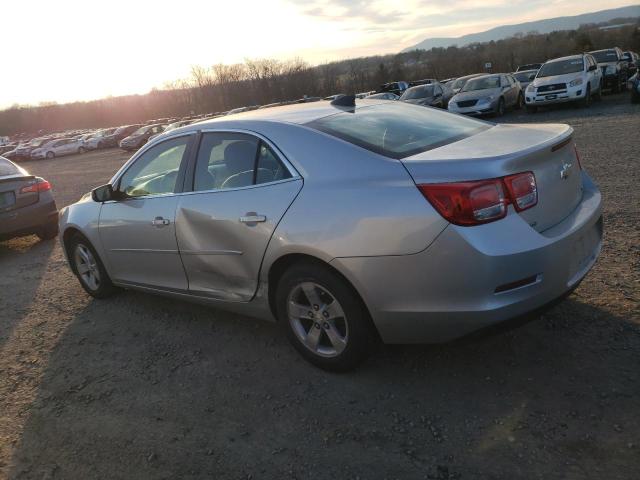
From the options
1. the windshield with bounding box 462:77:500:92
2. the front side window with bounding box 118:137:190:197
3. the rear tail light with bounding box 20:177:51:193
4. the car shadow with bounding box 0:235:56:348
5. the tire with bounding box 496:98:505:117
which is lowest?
the car shadow with bounding box 0:235:56:348

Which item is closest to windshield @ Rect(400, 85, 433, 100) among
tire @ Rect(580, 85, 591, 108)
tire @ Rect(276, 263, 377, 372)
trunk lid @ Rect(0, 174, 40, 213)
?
tire @ Rect(580, 85, 591, 108)

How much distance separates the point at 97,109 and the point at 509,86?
288ft

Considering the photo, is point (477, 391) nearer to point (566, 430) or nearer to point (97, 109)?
point (566, 430)

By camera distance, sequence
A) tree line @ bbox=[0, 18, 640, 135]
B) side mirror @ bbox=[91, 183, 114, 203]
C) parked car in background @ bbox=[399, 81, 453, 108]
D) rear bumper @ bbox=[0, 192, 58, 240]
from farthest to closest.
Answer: tree line @ bbox=[0, 18, 640, 135] → parked car in background @ bbox=[399, 81, 453, 108] → rear bumper @ bbox=[0, 192, 58, 240] → side mirror @ bbox=[91, 183, 114, 203]

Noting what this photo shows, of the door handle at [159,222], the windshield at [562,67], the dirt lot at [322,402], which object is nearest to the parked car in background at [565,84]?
the windshield at [562,67]

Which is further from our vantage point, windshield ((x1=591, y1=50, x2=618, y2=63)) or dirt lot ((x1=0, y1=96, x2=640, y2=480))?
windshield ((x1=591, y1=50, x2=618, y2=63))

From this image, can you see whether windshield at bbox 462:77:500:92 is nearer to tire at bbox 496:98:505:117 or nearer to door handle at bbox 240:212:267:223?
tire at bbox 496:98:505:117

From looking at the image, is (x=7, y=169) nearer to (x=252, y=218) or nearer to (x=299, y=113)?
(x=299, y=113)

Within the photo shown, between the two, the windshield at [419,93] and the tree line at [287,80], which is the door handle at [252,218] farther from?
the tree line at [287,80]

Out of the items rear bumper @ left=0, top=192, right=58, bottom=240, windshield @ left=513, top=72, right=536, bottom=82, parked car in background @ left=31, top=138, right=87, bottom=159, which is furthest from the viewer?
parked car in background @ left=31, top=138, right=87, bottom=159

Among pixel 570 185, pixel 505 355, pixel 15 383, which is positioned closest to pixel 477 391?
pixel 505 355

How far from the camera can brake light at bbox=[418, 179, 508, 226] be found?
2652 millimetres

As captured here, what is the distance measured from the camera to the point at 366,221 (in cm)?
287

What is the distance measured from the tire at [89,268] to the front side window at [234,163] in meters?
1.83
